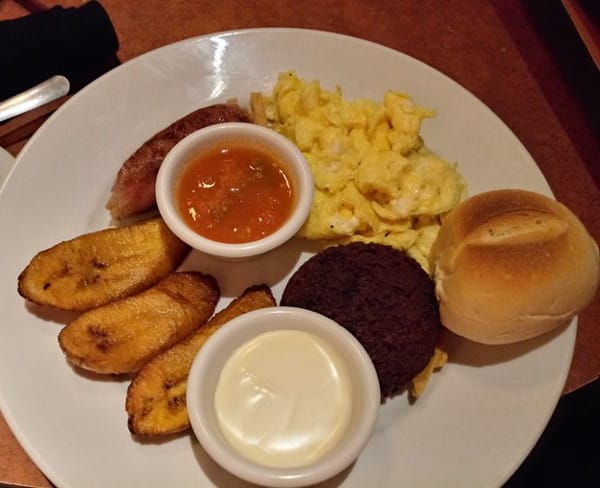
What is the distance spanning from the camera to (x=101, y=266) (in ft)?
6.30

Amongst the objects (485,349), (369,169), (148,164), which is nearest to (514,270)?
(485,349)

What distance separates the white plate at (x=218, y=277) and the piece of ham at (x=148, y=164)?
101 mm

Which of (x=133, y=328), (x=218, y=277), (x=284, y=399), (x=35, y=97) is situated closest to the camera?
(x=284, y=399)

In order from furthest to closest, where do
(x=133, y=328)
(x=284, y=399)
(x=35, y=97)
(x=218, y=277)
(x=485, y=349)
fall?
(x=35, y=97)
(x=218, y=277)
(x=485, y=349)
(x=133, y=328)
(x=284, y=399)

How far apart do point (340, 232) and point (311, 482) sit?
0.77 meters

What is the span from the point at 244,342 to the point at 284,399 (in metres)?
Result: 0.19

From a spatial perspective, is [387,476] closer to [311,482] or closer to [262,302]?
[311,482]

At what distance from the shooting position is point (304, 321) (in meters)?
1.73

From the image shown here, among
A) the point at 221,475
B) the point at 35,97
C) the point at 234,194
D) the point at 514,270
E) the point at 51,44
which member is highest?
the point at 51,44

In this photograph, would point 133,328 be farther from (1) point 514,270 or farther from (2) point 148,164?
(1) point 514,270

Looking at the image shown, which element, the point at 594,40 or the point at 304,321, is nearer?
the point at 304,321

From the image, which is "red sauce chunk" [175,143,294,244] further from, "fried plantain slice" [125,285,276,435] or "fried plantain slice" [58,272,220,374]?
"fried plantain slice" [125,285,276,435]

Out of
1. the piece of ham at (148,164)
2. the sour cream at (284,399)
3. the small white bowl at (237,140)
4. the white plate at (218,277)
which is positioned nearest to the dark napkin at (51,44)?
the white plate at (218,277)

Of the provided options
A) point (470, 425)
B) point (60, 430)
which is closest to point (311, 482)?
point (470, 425)
